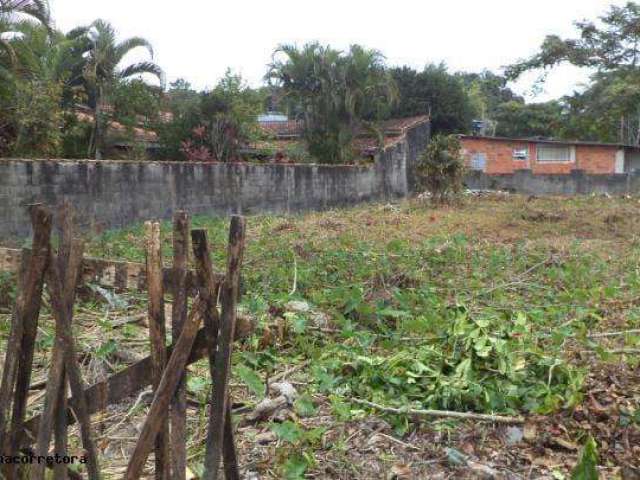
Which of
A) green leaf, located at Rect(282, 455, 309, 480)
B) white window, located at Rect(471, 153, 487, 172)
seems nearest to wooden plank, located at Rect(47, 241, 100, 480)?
green leaf, located at Rect(282, 455, 309, 480)

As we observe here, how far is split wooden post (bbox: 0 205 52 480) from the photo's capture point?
2.24m

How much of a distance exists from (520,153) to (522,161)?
0.35m

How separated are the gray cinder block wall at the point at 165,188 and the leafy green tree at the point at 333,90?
1.78m

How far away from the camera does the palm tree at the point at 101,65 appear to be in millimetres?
14102

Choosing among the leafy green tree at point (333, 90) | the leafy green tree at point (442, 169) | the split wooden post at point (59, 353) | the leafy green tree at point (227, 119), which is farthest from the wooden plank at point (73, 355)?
the leafy green tree at point (333, 90)

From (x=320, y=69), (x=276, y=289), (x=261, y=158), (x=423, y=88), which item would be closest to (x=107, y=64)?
(x=261, y=158)

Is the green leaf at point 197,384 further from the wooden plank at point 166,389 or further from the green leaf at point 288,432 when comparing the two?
the wooden plank at point 166,389

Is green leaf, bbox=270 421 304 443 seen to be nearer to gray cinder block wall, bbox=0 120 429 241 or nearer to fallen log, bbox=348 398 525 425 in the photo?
fallen log, bbox=348 398 525 425

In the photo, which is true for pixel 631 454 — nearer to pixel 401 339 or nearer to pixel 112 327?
pixel 401 339

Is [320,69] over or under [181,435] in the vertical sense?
over

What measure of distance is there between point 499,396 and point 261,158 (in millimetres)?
14687

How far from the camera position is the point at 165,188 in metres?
11.9

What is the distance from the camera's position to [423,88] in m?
27.7

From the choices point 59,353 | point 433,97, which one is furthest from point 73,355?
point 433,97
